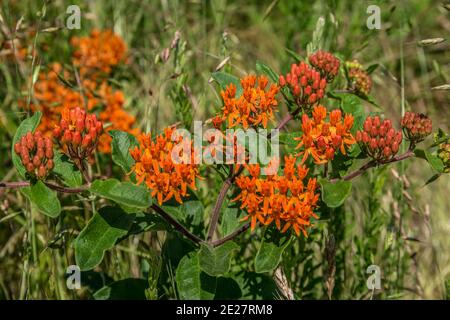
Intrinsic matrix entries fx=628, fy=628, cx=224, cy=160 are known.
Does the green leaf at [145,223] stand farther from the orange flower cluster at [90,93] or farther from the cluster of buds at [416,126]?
the orange flower cluster at [90,93]

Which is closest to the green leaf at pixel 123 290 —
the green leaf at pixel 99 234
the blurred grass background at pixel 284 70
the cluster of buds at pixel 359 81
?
the blurred grass background at pixel 284 70

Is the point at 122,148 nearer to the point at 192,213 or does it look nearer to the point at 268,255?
the point at 192,213

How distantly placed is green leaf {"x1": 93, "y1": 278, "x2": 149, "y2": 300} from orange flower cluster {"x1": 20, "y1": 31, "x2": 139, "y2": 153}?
1.01 meters

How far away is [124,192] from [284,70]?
2182 millimetres

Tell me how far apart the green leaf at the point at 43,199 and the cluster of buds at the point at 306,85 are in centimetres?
93

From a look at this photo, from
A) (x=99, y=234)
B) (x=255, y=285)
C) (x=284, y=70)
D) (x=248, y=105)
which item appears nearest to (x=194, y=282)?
(x=99, y=234)

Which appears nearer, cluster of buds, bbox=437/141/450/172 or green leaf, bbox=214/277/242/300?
cluster of buds, bbox=437/141/450/172

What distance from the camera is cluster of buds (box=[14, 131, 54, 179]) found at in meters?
2.01

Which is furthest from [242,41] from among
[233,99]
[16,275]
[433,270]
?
[233,99]

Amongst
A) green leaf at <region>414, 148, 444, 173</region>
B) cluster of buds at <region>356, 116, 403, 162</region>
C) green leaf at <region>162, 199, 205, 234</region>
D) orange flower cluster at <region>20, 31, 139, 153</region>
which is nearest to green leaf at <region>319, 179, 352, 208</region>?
cluster of buds at <region>356, 116, 403, 162</region>

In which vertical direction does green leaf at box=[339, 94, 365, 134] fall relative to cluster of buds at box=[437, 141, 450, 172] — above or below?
above

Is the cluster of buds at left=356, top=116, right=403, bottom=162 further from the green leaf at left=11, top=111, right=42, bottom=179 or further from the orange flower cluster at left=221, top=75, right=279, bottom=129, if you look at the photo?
the green leaf at left=11, top=111, right=42, bottom=179

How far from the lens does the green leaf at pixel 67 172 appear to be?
2.15 metres

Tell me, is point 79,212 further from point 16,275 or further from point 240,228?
point 240,228
